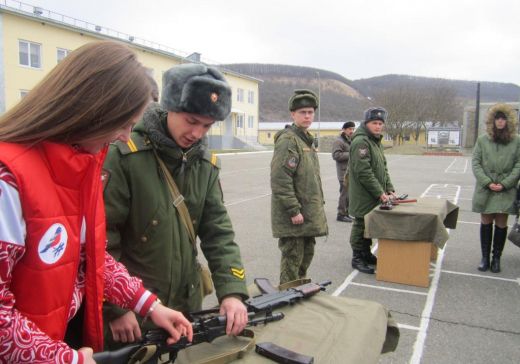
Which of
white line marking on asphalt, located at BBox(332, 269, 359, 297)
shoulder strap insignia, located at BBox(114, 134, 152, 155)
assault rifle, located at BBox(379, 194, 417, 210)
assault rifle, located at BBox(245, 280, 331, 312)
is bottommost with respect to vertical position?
white line marking on asphalt, located at BBox(332, 269, 359, 297)

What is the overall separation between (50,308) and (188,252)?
80cm

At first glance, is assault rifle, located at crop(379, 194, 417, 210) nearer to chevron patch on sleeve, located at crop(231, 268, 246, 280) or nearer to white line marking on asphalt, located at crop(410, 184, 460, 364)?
white line marking on asphalt, located at crop(410, 184, 460, 364)

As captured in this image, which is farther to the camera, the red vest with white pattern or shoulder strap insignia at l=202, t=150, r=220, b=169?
shoulder strap insignia at l=202, t=150, r=220, b=169

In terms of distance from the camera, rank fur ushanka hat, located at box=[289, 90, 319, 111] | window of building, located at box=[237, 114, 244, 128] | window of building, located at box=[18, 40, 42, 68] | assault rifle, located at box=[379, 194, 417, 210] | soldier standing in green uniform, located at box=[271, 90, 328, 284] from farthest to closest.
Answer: window of building, located at box=[237, 114, 244, 128]
window of building, located at box=[18, 40, 42, 68]
assault rifle, located at box=[379, 194, 417, 210]
fur ushanka hat, located at box=[289, 90, 319, 111]
soldier standing in green uniform, located at box=[271, 90, 328, 284]

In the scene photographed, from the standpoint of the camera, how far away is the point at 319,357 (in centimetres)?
141

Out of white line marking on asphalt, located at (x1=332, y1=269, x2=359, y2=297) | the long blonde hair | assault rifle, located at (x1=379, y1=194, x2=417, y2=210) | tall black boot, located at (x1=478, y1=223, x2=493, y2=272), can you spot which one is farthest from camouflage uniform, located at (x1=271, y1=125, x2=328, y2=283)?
the long blonde hair

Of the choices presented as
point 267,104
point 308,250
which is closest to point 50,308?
point 308,250

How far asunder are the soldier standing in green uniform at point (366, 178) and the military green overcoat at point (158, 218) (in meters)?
3.48

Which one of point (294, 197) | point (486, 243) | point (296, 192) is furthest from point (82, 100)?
point (486, 243)

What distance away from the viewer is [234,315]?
1562 mm

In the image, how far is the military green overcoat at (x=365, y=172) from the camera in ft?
16.7

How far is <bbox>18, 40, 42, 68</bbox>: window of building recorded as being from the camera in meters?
24.9

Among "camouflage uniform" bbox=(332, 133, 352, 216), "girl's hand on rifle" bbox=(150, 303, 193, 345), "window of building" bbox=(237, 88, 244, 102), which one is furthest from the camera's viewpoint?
"window of building" bbox=(237, 88, 244, 102)

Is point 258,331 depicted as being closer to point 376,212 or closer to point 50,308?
point 50,308
